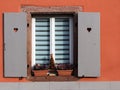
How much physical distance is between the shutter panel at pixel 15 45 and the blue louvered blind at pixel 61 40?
82cm

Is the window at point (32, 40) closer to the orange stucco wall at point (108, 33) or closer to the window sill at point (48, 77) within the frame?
the window sill at point (48, 77)

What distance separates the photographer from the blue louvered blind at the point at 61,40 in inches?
417

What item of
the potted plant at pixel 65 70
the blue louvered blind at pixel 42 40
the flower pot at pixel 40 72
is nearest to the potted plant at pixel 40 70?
the flower pot at pixel 40 72

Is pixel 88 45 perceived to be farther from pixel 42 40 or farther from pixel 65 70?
pixel 42 40

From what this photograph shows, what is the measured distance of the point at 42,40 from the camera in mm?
10594

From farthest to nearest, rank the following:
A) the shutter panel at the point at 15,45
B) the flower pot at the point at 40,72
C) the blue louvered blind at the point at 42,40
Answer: the blue louvered blind at the point at 42,40 < the flower pot at the point at 40,72 < the shutter panel at the point at 15,45

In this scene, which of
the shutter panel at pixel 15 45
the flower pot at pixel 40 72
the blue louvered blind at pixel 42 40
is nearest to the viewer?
the shutter panel at pixel 15 45

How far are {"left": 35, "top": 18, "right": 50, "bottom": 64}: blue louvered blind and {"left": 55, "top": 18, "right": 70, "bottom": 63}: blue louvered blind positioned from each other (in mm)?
214

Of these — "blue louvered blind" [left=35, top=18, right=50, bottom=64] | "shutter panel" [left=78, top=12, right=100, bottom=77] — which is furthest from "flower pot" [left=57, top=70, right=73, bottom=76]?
"blue louvered blind" [left=35, top=18, right=50, bottom=64]

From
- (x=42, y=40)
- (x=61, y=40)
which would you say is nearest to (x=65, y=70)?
(x=61, y=40)

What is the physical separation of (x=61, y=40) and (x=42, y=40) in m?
0.45

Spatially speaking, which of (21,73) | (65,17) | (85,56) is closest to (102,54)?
(85,56)

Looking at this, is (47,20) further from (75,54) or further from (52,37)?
(75,54)

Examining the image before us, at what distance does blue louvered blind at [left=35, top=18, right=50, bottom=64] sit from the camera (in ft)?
34.8
